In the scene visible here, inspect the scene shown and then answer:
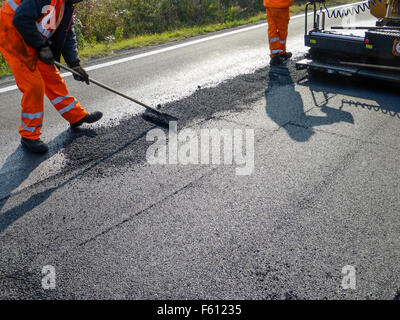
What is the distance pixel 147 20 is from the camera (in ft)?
35.9

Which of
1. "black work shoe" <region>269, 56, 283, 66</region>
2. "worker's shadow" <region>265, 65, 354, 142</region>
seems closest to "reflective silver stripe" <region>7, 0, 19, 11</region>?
"worker's shadow" <region>265, 65, 354, 142</region>

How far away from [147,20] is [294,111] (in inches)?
326

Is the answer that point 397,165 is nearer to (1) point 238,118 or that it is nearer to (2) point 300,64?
(1) point 238,118

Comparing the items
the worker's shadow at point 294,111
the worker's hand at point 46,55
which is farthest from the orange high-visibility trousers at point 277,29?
the worker's hand at point 46,55

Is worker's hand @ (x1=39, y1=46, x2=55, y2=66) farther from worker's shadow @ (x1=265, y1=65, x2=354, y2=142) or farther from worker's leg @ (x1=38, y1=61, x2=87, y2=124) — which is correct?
worker's shadow @ (x1=265, y1=65, x2=354, y2=142)

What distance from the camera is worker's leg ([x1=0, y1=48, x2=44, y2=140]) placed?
3436 mm

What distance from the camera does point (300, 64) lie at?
17.2 ft

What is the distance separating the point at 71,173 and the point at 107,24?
7911 millimetres

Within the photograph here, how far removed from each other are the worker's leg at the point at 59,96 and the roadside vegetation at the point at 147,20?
367 centimetres

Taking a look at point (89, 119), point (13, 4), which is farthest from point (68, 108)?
point (13, 4)

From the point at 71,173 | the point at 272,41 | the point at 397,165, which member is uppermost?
the point at 272,41

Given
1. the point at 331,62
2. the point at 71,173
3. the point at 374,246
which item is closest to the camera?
the point at 374,246
